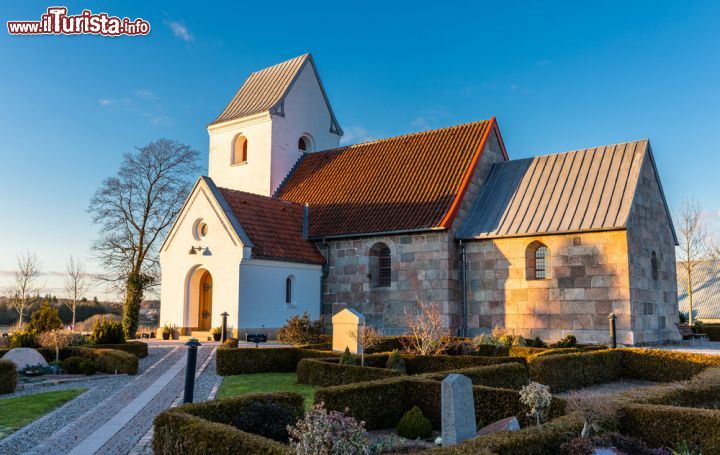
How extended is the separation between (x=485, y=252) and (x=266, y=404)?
13.2 meters

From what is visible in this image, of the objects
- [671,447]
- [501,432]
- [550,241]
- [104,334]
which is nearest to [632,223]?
[550,241]

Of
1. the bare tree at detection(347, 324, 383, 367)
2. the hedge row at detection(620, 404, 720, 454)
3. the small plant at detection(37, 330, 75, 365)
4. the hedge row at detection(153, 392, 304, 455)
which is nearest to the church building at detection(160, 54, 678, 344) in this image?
the bare tree at detection(347, 324, 383, 367)

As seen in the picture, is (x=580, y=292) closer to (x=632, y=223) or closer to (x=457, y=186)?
(x=632, y=223)

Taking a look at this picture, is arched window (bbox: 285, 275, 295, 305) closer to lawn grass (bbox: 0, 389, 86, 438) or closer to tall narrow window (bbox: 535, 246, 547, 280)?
tall narrow window (bbox: 535, 246, 547, 280)

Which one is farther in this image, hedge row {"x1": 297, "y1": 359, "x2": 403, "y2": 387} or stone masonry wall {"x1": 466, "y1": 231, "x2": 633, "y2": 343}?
stone masonry wall {"x1": 466, "y1": 231, "x2": 633, "y2": 343}

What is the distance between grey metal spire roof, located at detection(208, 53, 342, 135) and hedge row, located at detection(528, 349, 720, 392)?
58.9ft

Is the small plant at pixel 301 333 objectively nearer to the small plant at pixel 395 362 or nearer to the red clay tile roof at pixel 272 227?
the red clay tile roof at pixel 272 227

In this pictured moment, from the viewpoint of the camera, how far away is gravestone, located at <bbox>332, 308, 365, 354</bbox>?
576 inches

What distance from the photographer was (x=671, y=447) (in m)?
6.76

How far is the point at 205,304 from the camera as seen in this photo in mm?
22125

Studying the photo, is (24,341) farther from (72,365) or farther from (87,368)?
(87,368)

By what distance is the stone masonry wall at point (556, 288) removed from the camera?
1692 cm

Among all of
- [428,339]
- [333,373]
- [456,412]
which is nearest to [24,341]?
[333,373]

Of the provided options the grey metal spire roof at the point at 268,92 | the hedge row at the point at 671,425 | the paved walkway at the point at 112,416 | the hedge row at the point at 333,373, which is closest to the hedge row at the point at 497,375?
the hedge row at the point at 333,373
